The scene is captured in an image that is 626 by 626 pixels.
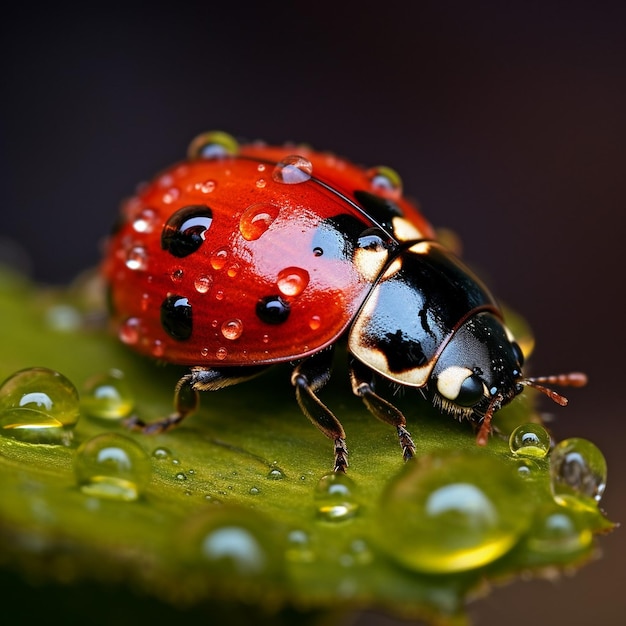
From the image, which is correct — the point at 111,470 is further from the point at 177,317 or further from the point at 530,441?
the point at 530,441

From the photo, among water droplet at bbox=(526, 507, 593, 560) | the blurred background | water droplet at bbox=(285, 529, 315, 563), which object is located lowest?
water droplet at bbox=(285, 529, 315, 563)

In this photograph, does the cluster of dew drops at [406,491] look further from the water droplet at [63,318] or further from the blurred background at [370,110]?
the blurred background at [370,110]

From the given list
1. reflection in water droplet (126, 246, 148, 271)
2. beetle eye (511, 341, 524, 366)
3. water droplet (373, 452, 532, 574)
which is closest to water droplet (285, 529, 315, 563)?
water droplet (373, 452, 532, 574)

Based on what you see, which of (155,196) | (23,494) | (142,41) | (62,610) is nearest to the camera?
(23,494)

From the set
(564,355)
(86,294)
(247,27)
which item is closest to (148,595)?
(86,294)

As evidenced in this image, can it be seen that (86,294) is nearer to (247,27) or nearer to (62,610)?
(62,610)

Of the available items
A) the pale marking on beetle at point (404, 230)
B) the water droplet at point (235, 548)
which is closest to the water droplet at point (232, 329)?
the pale marking on beetle at point (404, 230)

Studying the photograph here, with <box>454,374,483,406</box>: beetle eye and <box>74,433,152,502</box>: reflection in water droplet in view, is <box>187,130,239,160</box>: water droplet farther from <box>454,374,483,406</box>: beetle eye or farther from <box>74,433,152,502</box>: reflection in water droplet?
<box>74,433,152,502</box>: reflection in water droplet
